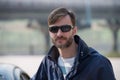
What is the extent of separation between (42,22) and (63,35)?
2515 centimetres

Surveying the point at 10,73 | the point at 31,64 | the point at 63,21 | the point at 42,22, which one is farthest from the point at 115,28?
the point at 63,21

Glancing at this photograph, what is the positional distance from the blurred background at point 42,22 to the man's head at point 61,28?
2494 cm

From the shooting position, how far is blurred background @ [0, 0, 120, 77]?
29.6 m

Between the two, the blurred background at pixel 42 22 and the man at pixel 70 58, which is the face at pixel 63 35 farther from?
the blurred background at pixel 42 22

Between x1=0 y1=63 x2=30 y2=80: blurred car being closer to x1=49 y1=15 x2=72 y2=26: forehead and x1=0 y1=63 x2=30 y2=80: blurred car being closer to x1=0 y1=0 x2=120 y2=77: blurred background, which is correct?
x1=49 y1=15 x2=72 y2=26: forehead

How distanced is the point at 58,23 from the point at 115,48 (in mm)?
26099

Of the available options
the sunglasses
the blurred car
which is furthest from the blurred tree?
the sunglasses

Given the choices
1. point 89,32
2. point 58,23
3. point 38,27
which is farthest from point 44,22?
point 58,23

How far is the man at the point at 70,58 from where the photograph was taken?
3.75 meters

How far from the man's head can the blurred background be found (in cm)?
2494

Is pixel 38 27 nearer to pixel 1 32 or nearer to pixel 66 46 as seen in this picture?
pixel 1 32

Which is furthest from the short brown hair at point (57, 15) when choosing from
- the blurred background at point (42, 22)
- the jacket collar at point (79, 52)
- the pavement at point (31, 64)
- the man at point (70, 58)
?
the blurred background at point (42, 22)

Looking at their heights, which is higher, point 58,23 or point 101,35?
point 58,23

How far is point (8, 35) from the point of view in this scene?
31.0 meters
